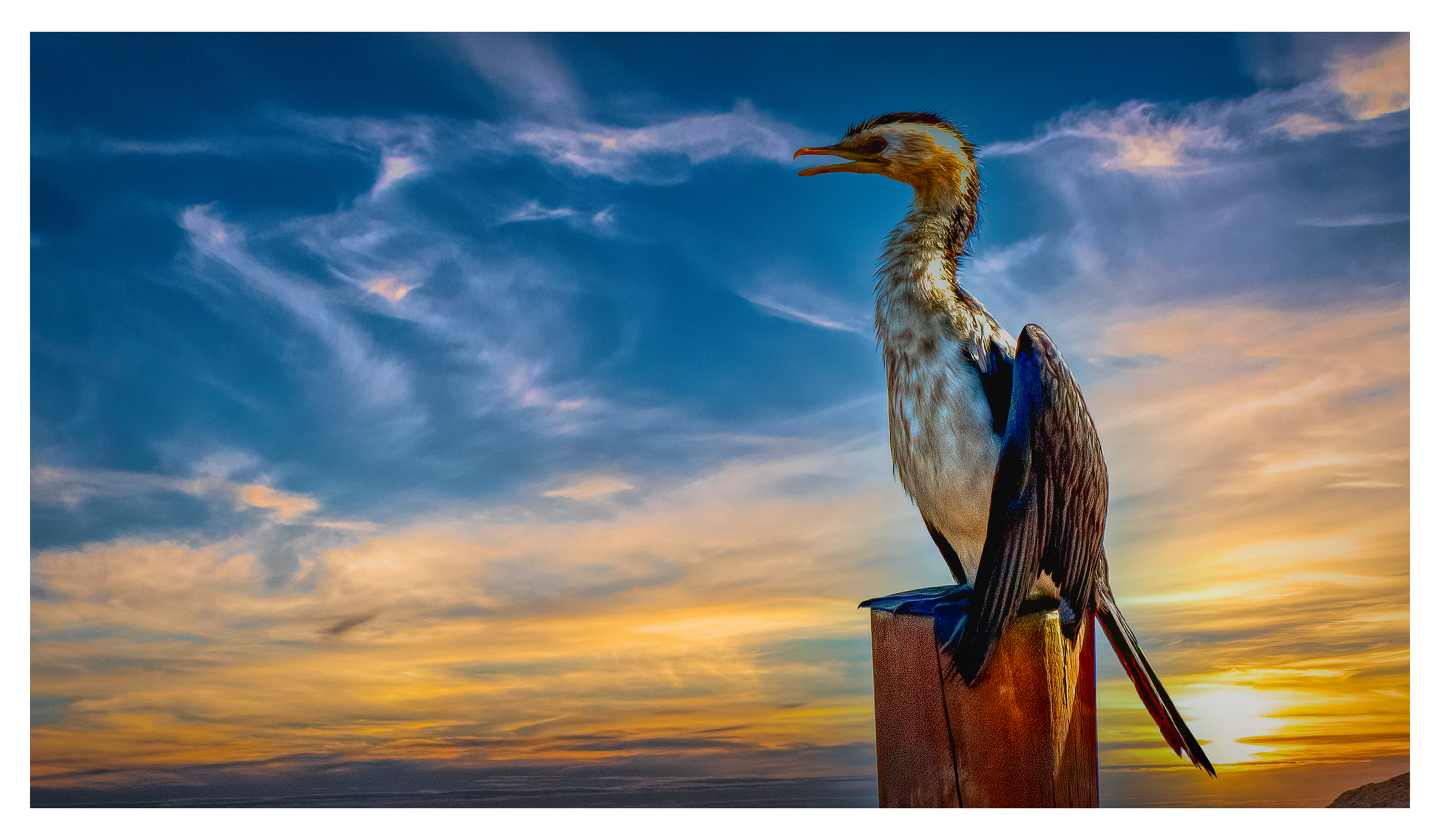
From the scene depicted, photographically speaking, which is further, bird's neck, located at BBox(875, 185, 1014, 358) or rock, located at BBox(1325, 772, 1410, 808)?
rock, located at BBox(1325, 772, 1410, 808)

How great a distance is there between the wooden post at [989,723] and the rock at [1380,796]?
1.56 metres

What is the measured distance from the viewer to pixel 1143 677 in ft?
8.21

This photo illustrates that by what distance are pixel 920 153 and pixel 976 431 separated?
2.72ft

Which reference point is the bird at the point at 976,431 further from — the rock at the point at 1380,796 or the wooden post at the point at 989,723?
the rock at the point at 1380,796

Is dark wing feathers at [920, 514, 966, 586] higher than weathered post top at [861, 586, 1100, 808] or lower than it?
higher

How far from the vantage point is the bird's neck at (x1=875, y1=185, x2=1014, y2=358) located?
8.75 ft

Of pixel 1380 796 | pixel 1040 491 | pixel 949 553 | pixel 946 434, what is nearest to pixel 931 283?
pixel 946 434

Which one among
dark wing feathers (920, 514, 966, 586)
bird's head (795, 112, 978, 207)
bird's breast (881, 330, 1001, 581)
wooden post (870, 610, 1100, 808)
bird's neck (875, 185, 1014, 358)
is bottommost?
wooden post (870, 610, 1100, 808)

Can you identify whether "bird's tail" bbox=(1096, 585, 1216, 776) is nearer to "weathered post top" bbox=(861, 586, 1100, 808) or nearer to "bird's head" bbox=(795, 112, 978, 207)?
"weathered post top" bbox=(861, 586, 1100, 808)

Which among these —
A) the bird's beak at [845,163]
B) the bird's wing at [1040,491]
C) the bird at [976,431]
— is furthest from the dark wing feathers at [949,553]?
the bird's beak at [845,163]

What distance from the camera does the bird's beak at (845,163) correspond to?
297 centimetres

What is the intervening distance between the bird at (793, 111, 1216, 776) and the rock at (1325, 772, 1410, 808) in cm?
98

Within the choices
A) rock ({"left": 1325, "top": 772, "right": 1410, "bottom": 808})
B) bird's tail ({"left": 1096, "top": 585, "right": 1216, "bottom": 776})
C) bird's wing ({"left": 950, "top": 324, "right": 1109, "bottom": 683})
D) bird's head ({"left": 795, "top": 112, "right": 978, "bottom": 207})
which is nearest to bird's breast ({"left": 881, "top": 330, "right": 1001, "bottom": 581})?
bird's wing ({"left": 950, "top": 324, "right": 1109, "bottom": 683})

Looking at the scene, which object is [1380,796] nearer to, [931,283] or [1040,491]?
[1040,491]
